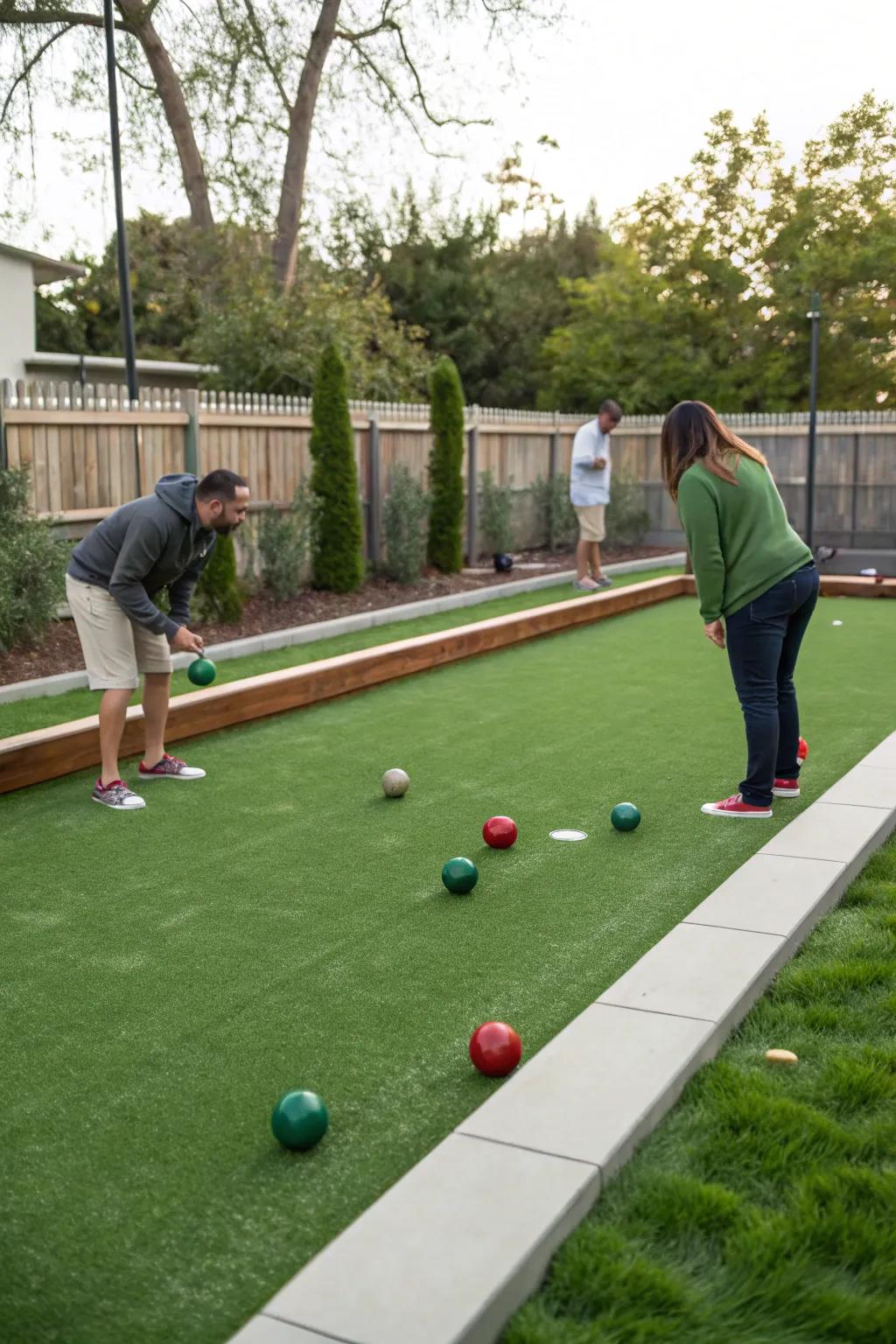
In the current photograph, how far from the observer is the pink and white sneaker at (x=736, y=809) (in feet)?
16.8

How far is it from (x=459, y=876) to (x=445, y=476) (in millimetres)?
10575

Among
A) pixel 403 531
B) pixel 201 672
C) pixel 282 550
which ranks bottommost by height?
pixel 201 672

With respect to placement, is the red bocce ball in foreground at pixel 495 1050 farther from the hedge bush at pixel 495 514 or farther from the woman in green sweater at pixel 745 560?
the hedge bush at pixel 495 514

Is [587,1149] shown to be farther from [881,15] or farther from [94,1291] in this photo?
[881,15]

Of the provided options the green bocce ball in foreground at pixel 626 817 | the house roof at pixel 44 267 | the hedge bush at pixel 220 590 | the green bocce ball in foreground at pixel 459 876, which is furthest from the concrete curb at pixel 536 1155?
the house roof at pixel 44 267

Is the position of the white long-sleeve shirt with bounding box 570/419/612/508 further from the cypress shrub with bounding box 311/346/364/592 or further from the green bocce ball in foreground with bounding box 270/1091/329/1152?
the green bocce ball in foreground with bounding box 270/1091/329/1152

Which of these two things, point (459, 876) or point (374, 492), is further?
point (374, 492)

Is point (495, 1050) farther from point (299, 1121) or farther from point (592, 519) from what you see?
point (592, 519)

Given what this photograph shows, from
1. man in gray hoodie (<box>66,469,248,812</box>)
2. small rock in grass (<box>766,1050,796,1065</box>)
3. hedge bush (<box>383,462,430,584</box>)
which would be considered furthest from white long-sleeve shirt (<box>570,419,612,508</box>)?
small rock in grass (<box>766,1050,796,1065</box>)

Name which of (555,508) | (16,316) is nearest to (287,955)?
(555,508)

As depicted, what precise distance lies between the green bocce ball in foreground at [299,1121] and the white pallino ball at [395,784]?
282cm

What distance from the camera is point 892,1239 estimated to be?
2242 millimetres

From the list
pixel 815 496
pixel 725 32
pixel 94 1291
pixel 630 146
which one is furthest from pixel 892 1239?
pixel 630 146

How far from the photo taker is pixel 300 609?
11641 mm
